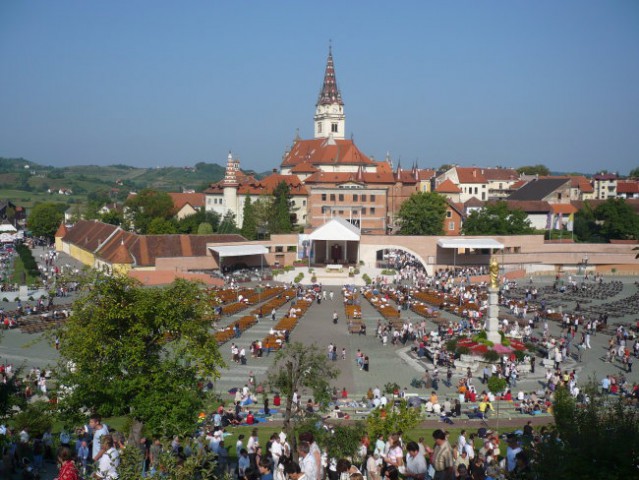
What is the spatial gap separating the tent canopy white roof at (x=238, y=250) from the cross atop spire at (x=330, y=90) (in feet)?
182

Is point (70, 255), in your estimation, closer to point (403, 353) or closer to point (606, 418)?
point (403, 353)

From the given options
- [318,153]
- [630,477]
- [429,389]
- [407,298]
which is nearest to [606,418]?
[630,477]

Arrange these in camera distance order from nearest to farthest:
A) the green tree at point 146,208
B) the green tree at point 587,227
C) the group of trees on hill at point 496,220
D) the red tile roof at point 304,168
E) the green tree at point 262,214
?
the group of trees on hill at point 496,220, the green tree at point 262,214, the green tree at point 587,227, the green tree at point 146,208, the red tile roof at point 304,168

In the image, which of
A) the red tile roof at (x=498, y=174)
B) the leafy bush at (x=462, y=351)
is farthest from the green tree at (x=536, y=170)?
the leafy bush at (x=462, y=351)

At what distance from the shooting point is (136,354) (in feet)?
49.4

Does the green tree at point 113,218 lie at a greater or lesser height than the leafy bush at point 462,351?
greater

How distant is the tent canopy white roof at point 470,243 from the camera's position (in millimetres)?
54031

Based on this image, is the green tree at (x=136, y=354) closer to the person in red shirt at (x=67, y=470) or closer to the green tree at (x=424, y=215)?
the person in red shirt at (x=67, y=470)

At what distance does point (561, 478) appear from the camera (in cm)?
892

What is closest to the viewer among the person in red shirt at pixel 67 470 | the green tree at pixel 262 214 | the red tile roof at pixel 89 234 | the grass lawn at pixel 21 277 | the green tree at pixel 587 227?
the person in red shirt at pixel 67 470

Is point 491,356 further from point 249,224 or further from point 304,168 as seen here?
point 304,168

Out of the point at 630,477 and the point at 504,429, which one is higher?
the point at 630,477

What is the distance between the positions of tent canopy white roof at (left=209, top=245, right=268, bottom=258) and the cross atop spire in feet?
182

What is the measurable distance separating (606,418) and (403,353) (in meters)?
18.6
